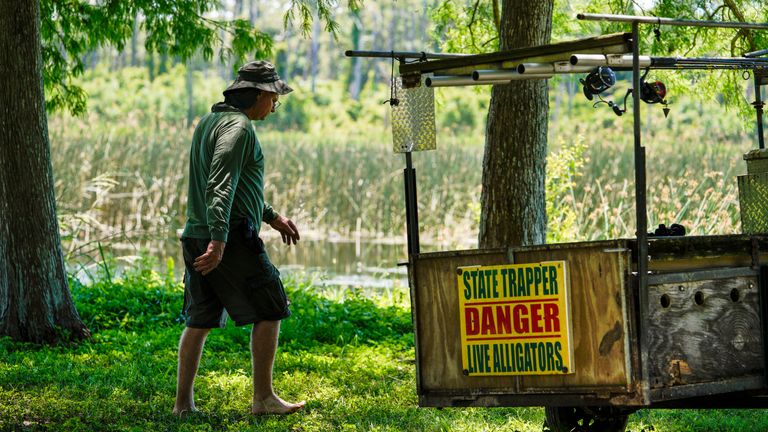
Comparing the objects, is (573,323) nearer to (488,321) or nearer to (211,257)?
(488,321)

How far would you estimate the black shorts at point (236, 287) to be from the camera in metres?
5.91

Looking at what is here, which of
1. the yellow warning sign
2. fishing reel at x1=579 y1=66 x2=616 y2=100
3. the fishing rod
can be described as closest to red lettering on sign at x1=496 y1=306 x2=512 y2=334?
the yellow warning sign

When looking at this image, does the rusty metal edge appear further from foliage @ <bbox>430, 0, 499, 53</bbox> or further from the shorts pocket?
foliage @ <bbox>430, 0, 499, 53</bbox>

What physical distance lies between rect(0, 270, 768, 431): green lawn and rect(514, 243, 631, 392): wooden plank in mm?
1005

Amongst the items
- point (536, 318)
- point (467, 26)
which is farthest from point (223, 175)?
point (467, 26)

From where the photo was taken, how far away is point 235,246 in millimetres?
5914

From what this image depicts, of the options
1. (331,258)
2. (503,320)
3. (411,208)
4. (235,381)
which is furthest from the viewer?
(331,258)

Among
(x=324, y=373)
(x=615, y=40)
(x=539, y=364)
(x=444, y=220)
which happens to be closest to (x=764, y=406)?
(x=539, y=364)

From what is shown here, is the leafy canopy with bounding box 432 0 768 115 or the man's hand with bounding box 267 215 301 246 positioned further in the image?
the leafy canopy with bounding box 432 0 768 115

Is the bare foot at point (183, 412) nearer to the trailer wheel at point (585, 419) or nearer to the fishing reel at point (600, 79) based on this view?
the trailer wheel at point (585, 419)

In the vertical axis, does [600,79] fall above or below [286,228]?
above

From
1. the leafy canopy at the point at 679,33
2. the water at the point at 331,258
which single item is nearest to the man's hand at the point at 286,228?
the leafy canopy at the point at 679,33

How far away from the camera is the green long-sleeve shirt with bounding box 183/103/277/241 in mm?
5711

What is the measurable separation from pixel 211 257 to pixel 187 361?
2.21ft
